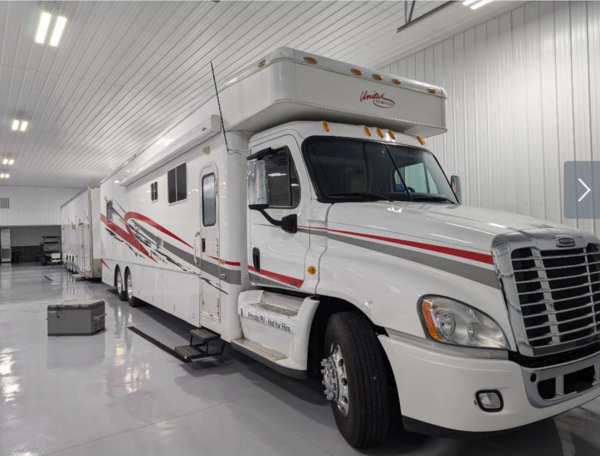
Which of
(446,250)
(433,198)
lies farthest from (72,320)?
(446,250)

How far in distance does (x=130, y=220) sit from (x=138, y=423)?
585 centimetres

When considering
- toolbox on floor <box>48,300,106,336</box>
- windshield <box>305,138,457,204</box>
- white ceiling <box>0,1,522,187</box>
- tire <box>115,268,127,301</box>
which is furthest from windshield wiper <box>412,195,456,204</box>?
tire <box>115,268,127,301</box>

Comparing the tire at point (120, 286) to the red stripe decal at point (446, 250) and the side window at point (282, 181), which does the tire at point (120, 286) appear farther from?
the red stripe decal at point (446, 250)

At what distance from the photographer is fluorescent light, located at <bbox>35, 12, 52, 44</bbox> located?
7172mm

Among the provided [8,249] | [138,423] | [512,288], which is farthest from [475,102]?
[8,249]

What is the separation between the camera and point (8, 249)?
110 ft

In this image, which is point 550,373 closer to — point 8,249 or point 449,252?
point 449,252

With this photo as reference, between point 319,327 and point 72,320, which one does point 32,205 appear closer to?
point 72,320

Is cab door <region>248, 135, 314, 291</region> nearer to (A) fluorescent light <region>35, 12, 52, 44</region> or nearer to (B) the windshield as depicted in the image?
(B) the windshield

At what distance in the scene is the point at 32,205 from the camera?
30250mm

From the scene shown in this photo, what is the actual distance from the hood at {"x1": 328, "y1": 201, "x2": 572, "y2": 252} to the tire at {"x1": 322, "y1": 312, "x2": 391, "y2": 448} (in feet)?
2.48

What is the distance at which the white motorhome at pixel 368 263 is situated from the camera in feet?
8.73

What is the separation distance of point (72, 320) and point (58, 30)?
4.99m

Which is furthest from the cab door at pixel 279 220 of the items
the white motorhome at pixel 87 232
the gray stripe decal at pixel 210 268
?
the white motorhome at pixel 87 232
